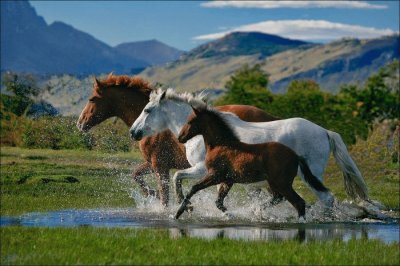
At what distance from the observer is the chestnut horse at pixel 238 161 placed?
1394 cm

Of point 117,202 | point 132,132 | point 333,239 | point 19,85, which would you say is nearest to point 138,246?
point 333,239

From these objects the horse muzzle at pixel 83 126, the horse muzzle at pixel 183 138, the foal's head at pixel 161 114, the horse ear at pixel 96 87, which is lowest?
the horse muzzle at pixel 183 138

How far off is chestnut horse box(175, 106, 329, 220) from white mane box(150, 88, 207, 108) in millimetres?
232

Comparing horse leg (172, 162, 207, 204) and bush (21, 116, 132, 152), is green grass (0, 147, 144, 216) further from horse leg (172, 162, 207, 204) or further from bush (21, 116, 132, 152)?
horse leg (172, 162, 207, 204)

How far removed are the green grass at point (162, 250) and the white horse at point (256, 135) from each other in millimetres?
3498

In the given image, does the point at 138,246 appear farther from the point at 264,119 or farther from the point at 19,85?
the point at 19,85

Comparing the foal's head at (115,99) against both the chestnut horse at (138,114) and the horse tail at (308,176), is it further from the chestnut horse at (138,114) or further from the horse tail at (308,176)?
the horse tail at (308,176)

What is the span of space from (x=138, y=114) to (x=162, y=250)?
7.51 m

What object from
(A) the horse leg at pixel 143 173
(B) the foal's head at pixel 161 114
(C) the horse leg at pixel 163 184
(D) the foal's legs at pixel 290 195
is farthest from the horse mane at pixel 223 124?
(A) the horse leg at pixel 143 173

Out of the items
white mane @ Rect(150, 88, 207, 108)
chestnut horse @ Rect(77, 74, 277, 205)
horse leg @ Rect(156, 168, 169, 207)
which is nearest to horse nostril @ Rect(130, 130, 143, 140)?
chestnut horse @ Rect(77, 74, 277, 205)

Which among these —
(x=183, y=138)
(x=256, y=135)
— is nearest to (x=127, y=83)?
(x=183, y=138)

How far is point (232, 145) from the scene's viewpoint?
566 inches

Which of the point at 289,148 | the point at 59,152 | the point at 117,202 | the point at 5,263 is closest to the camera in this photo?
the point at 5,263

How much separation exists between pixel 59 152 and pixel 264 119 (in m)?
16.9
